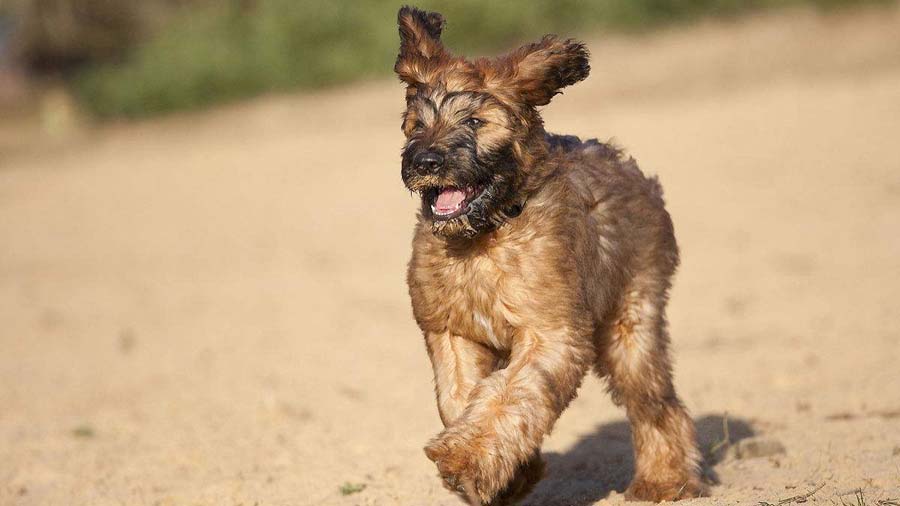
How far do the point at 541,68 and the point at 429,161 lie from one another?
28.6 inches

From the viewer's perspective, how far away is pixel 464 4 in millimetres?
25172

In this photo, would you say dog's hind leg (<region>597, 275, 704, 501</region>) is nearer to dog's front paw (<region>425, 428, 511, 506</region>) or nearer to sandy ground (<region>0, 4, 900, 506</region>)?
sandy ground (<region>0, 4, 900, 506</region>)

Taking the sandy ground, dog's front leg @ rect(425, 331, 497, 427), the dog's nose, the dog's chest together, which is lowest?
the sandy ground

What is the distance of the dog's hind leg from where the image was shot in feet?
20.3

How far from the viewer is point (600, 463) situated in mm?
7055

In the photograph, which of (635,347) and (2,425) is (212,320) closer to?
(2,425)

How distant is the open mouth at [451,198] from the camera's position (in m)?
5.15

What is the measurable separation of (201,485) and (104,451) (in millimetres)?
1331

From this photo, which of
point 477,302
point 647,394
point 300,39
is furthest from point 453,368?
point 300,39

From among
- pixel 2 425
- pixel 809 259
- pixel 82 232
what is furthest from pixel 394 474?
pixel 82 232

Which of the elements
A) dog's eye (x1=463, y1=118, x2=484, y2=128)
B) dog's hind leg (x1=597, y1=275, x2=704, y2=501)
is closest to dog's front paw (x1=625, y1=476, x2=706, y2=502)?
dog's hind leg (x1=597, y1=275, x2=704, y2=501)

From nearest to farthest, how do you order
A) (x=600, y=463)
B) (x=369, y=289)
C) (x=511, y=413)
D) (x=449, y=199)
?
1. (x=511, y=413)
2. (x=449, y=199)
3. (x=600, y=463)
4. (x=369, y=289)

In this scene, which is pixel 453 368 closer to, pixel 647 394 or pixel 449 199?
pixel 449 199

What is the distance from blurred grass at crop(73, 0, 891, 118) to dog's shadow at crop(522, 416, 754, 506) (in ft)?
53.5
